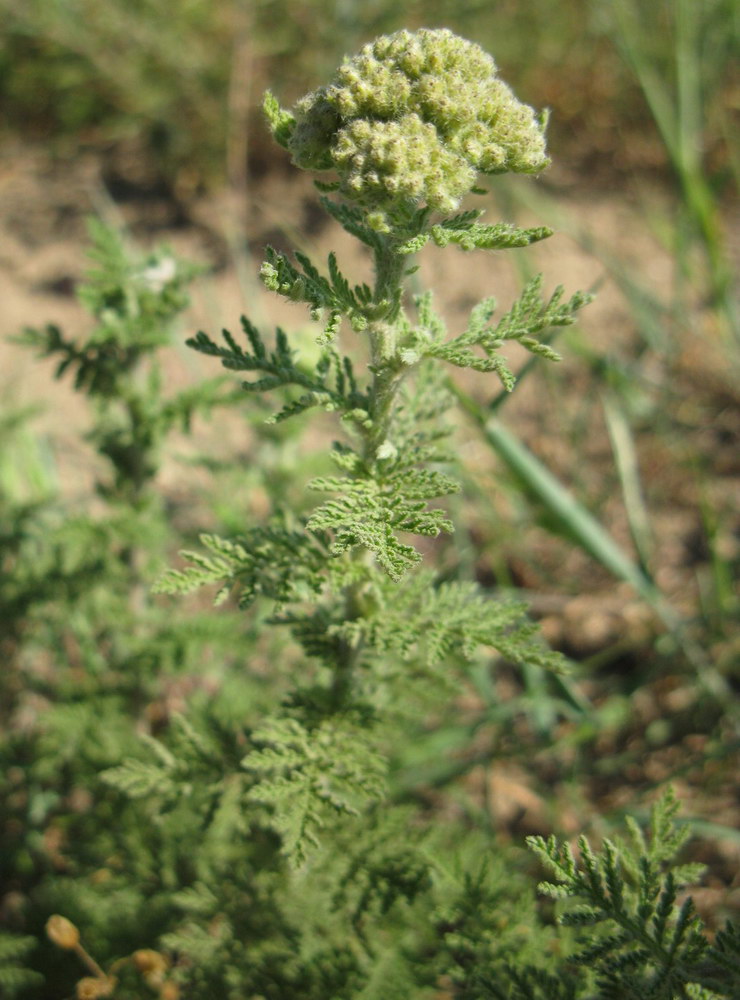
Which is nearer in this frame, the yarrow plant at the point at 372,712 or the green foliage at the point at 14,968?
the yarrow plant at the point at 372,712

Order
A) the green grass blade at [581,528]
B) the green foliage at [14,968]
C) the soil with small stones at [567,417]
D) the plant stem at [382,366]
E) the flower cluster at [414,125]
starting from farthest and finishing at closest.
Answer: the soil with small stones at [567,417] → the green grass blade at [581,528] → the green foliage at [14,968] → the plant stem at [382,366] → the flower cluster at [414,125]

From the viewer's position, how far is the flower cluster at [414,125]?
4.00 feet

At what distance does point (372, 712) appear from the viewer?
173 centimetres

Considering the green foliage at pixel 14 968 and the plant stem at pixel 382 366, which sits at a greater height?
the plant stem at pixel 382 366

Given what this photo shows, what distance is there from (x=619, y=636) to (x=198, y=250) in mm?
2745

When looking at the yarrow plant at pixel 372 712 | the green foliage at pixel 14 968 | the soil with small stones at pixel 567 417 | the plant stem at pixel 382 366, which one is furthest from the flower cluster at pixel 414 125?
the green foliage at pixel 14 968

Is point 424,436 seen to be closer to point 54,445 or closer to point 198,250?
point 54,445

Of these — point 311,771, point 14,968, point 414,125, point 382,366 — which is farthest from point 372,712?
point 14,968

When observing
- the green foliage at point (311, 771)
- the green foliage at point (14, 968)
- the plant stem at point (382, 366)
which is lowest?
the green foliage at point (14, 968)

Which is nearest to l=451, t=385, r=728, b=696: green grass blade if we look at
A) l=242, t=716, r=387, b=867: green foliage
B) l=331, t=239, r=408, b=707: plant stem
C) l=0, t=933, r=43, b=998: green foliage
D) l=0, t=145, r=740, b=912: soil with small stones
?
l=0, t=145, r=740, b=912: soil with small stones

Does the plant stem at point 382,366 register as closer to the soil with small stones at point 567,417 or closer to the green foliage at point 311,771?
the green foliage at point 311,771

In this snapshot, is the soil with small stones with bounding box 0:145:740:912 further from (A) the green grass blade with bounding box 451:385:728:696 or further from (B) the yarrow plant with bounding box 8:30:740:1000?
(B) the yarrow plant with bounding box 8:30:740:1000

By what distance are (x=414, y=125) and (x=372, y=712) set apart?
3.58ft

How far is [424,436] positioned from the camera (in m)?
1.67
